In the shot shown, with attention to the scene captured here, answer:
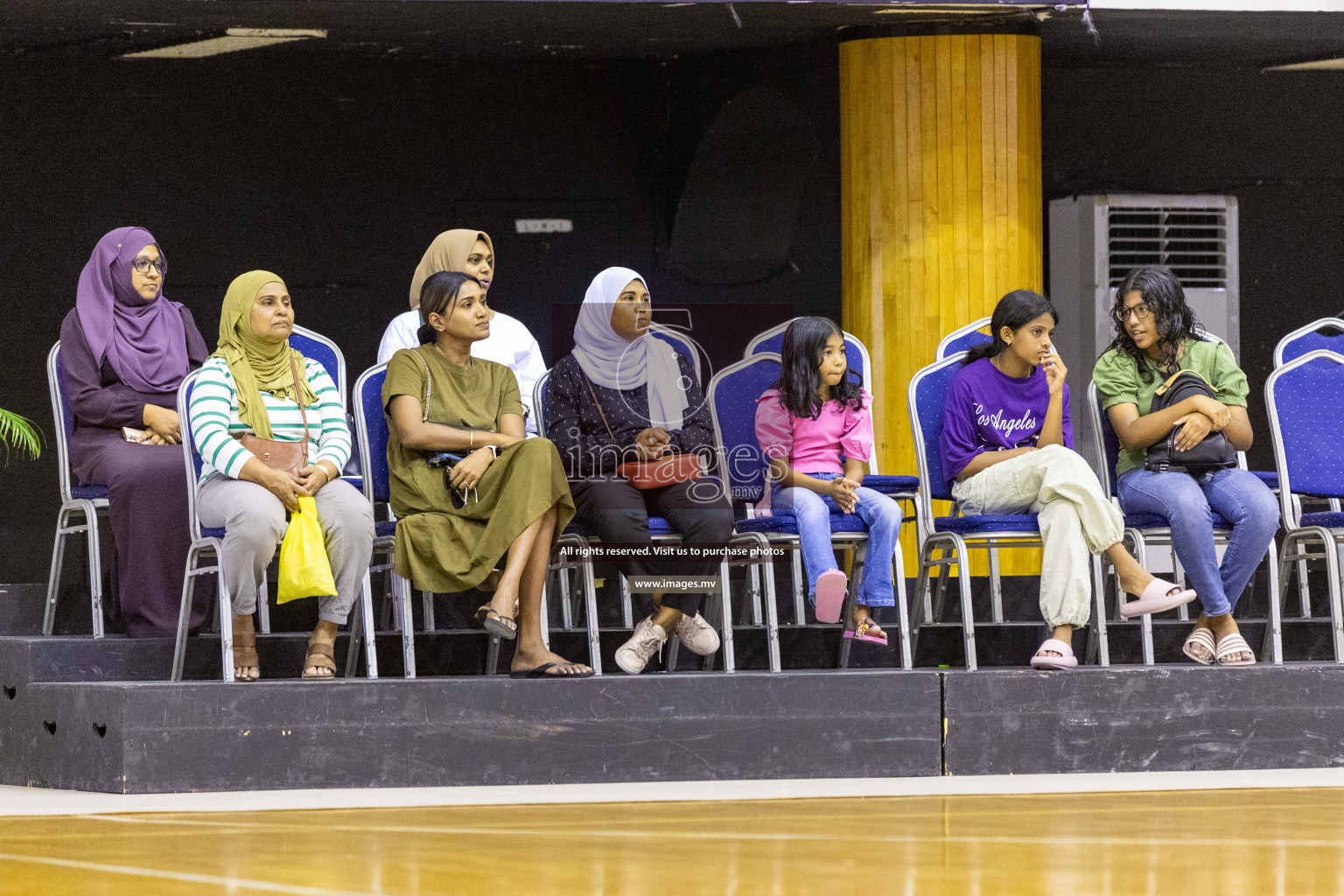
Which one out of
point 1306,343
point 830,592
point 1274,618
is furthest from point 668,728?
point 1306,343

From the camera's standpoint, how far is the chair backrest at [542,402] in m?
4.82

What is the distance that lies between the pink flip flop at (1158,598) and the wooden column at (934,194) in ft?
6.69

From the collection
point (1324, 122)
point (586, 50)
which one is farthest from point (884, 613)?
point (1324, 122)

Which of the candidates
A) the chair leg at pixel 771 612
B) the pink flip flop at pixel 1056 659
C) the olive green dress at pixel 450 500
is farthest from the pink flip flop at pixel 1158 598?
the olive green dress at pixel 450 500

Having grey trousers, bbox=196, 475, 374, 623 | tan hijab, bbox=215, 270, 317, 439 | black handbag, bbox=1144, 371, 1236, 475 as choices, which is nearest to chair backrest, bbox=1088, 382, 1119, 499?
black handbag, bbox=1144, 371, 1236, 475

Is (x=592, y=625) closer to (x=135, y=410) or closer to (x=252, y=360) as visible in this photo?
(x=252, y=360)

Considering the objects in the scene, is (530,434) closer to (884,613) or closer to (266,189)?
(884,613)

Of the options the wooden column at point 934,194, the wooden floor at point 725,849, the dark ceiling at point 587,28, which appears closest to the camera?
the wooden floor at point 725,849

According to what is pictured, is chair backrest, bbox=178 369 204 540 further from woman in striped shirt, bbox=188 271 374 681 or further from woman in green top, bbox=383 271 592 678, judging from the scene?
woman in green top, bbox=383 271 592 678

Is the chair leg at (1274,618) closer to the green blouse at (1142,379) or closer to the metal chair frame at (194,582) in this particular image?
the green blouse at (1142,379)

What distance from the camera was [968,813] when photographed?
11.7 ft

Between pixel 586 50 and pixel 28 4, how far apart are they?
2.39 meters

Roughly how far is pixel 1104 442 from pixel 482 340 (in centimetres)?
175

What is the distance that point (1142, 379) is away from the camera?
4895 mm
